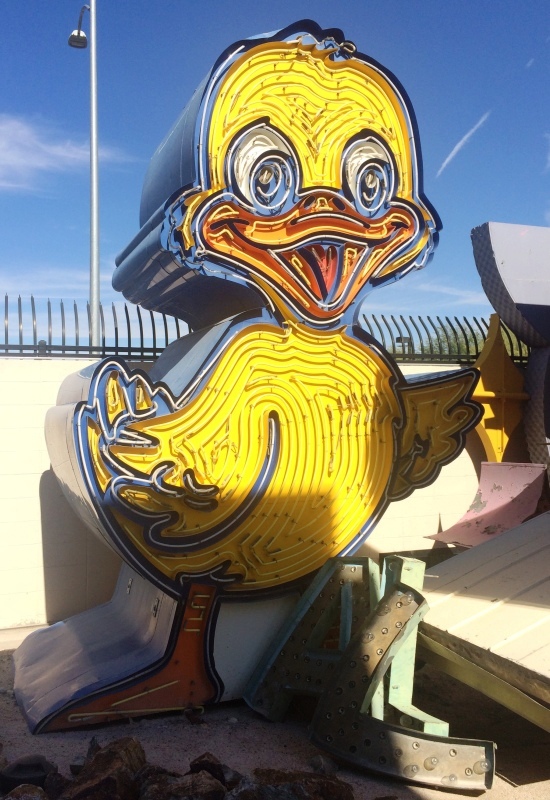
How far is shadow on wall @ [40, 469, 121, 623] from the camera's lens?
631 cm

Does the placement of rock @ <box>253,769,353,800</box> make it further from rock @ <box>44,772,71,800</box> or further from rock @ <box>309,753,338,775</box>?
rock @ <box>44,772,71,800</box>

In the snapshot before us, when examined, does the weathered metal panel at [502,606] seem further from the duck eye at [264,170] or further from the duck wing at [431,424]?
the duck eye at [264,170]

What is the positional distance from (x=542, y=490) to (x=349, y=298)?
348cm

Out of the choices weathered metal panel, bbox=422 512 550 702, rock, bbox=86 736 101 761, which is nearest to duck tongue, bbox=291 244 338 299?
weathered metal panel, bbox=422 512 550 702

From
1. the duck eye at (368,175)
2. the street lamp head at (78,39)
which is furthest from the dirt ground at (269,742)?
the street lamp head at (78,39)

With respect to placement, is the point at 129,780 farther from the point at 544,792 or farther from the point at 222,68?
the point at 222,68

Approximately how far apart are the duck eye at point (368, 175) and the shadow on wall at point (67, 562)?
3.43m

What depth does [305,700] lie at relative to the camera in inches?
174

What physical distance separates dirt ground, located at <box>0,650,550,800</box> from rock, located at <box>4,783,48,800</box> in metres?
0.53

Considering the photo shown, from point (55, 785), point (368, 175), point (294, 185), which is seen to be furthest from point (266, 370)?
point (55, 785)

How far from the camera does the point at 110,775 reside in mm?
3258

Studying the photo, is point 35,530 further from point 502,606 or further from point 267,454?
point 502,606

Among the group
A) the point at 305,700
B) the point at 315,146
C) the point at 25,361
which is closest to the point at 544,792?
the point at 305,700

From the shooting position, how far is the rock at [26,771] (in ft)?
11.3
